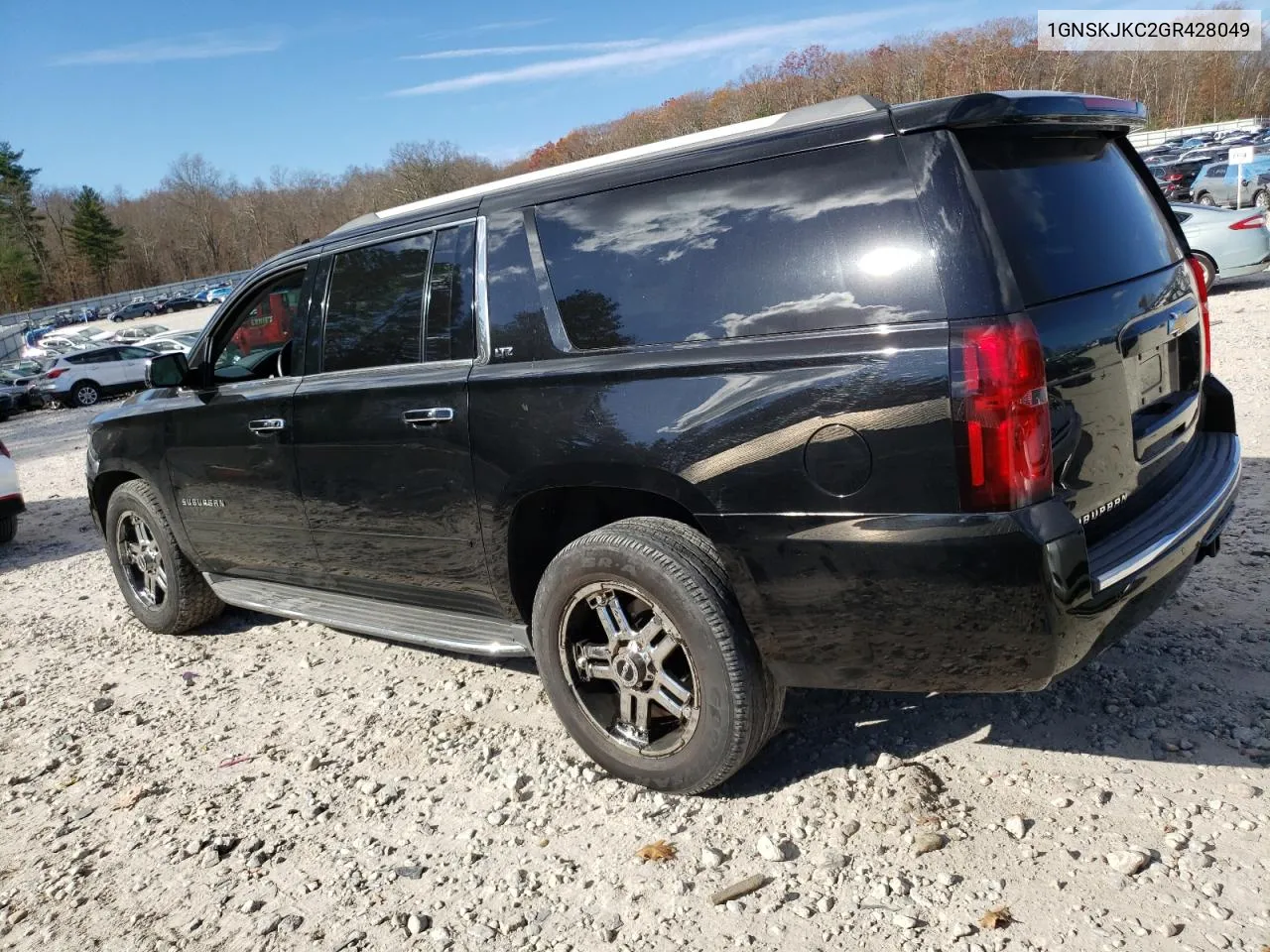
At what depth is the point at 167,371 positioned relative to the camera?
14.9 feet

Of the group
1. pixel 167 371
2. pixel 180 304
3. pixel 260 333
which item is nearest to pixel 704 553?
pixel 260 333

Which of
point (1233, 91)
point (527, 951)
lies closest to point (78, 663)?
point (527, 951)

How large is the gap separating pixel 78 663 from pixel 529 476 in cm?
349

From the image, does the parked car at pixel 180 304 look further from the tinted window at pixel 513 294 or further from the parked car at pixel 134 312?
the tinted window at pixel 513 294

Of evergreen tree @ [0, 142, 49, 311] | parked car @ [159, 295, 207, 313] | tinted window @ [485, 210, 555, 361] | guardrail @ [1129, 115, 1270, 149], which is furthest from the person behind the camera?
evergreen tree @ [0, 142, 49, 311]

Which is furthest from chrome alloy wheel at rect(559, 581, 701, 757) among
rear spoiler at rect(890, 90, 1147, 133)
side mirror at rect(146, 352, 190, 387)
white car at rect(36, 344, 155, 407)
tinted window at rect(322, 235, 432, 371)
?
white car at rect(36, 344, 155, 407)

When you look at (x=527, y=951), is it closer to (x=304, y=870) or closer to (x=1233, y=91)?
(x=304, y=870)

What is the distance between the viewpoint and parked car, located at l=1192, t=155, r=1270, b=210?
2622cm

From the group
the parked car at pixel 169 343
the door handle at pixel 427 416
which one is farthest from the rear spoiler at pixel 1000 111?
the parked car at pixel 169 343

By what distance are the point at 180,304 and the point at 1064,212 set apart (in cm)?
8225

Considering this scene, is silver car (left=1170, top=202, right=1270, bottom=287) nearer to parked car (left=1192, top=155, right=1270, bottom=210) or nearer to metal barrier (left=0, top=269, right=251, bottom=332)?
parked car (left=1192, top=155, right=1270, bottom=210)

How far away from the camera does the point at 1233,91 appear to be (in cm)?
9369

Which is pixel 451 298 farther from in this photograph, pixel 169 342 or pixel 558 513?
pixel 169 342

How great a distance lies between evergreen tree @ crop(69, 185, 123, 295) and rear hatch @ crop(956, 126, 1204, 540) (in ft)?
400
